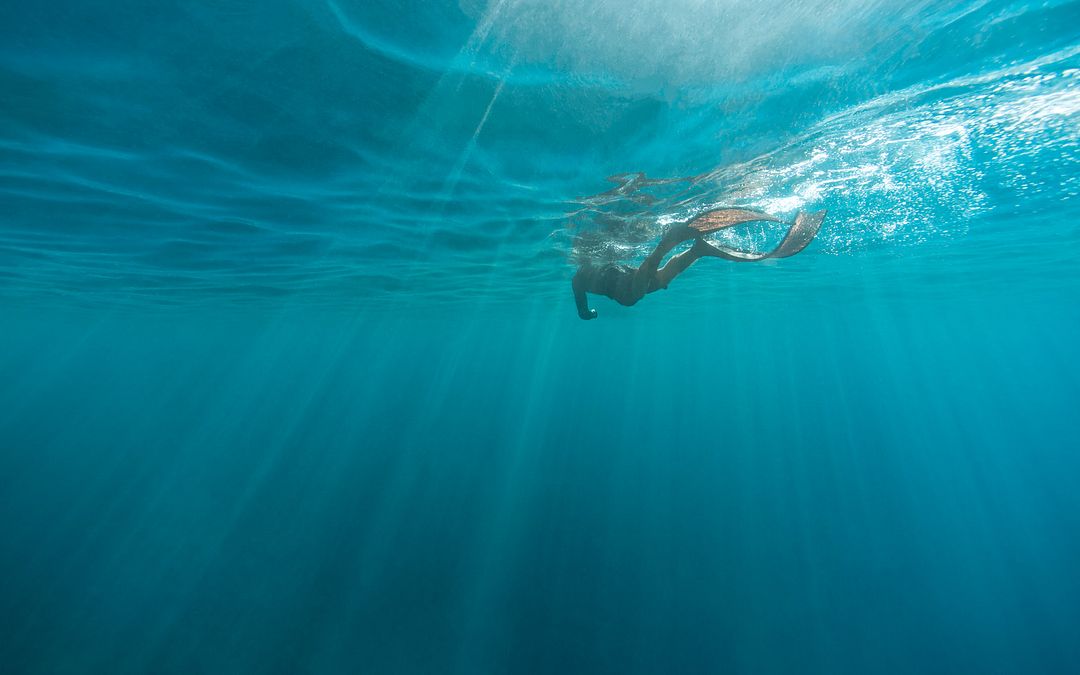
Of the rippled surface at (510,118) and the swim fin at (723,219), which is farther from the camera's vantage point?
the rippled surface at (510,118)

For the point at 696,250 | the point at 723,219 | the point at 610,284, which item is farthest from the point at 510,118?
the point at 696,250

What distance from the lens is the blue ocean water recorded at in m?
5.17

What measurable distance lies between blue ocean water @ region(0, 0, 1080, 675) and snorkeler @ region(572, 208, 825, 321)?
7.16 feet

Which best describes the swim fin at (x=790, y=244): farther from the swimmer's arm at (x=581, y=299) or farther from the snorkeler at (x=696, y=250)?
the swimmer's arm at (x=581, y=299)

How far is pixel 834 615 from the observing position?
570 inches

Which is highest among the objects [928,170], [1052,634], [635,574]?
[928,170]

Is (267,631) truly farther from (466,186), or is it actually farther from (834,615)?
(834,615)

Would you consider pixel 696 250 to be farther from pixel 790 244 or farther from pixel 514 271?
pixel 514 271

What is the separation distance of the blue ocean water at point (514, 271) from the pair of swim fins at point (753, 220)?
2.14m

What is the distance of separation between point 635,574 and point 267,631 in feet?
37.6

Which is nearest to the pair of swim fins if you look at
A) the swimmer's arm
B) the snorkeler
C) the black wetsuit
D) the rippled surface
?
the snorkeler

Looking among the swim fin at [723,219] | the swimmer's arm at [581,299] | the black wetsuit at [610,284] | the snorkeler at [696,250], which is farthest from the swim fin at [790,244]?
the swimmer's arm at [581,299]

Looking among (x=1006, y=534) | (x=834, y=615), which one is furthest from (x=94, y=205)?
(x=1006, y=534)

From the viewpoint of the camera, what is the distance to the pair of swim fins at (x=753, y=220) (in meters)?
3.95
